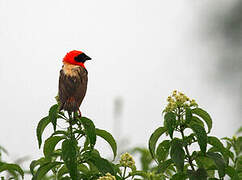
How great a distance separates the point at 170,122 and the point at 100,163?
41 centimetres

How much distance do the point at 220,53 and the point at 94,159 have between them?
3281 millimetres

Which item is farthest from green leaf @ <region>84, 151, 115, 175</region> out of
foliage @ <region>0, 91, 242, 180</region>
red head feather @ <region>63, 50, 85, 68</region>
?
red head feather @ <region>63, 50, 85, 68</region>

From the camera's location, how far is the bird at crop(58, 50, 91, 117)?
2426mm

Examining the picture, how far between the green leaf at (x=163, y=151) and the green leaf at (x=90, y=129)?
387mm

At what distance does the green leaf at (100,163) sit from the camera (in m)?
2.14

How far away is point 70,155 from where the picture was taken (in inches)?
85.0

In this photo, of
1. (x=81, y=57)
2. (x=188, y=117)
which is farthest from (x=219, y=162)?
(x=81, y=57)

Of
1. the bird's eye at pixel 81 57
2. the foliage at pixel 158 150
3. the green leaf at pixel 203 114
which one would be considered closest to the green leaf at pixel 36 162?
the foliage at pixel 158 150

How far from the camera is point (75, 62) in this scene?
2900 mm

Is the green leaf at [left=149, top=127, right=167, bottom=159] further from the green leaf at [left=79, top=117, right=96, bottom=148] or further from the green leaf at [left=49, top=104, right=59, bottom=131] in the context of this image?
the green leaf at [left=49, top=104, right=59, bottom=131]

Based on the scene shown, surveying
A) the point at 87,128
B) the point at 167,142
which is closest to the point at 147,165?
the point at 167,142

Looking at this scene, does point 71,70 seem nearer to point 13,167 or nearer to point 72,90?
point 72,90

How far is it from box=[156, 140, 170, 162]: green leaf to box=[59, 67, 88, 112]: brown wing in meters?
0.52

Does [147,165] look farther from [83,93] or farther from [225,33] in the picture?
[225,33]
